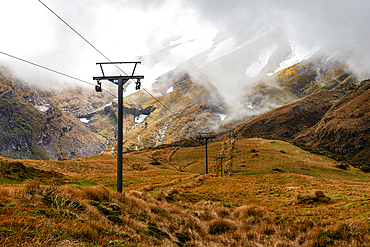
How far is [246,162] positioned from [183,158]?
37553 millimetres

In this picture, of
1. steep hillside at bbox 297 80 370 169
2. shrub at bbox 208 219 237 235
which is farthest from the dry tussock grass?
steep hillside at bbox 297 80 370 169

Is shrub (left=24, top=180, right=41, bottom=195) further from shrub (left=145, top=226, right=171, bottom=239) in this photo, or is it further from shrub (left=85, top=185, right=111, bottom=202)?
shrub (left=145, top=226, right=171, bottom=239)

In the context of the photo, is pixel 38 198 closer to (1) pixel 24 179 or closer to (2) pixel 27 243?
(2) pixel 27 243

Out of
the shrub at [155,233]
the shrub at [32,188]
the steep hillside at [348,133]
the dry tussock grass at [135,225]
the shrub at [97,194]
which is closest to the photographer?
the dry tussock grass at [135,225]

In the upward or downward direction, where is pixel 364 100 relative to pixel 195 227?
upward

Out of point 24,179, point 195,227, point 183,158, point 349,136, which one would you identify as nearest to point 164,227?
point 195,227

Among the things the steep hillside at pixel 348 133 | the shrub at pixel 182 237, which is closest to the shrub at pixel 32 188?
the shrub at pixel 182 237

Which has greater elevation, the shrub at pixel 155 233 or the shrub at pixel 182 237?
the shrub at pixel 155 233

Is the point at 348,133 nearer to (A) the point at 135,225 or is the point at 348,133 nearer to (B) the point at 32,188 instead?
(A) the point at 135,225

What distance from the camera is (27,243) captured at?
181 inches

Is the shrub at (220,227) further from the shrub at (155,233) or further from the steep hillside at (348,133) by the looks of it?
the steep hillside at (348,133)

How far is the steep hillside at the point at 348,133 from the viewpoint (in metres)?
114

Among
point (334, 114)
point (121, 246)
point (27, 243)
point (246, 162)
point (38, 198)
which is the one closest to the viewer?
point (27, 243)

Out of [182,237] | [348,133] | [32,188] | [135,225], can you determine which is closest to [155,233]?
[135,225]
